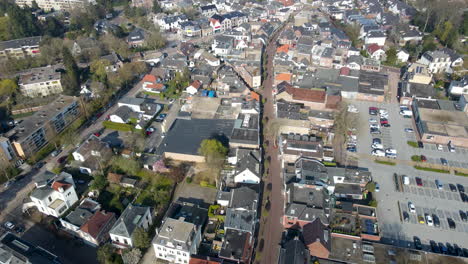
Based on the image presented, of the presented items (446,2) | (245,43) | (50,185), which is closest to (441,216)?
(50,185)

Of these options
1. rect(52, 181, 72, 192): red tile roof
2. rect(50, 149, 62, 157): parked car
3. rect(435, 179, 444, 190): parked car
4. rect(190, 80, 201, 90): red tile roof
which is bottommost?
rect(435, 179, 444, 190): parked car

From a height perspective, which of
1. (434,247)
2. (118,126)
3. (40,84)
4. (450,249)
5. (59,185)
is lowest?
(450,249)

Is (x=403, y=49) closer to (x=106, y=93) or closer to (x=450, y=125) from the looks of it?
(x=450, y=125)

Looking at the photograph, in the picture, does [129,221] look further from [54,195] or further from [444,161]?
[444,161]

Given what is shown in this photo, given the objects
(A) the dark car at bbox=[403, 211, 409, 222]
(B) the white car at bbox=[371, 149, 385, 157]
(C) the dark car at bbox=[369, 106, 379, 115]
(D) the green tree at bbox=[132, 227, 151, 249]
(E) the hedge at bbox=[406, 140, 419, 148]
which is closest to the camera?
(D) the green tree at bbox=[132, 227, 151, 249]

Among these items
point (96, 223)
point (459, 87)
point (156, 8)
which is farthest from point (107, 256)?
point (156, 8)

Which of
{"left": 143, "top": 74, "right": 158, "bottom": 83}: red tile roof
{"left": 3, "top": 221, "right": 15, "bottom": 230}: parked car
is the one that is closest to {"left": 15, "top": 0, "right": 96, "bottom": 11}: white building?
{"left": 143, "top": 74, "right": 158, "bottom": 83}: red tile roof

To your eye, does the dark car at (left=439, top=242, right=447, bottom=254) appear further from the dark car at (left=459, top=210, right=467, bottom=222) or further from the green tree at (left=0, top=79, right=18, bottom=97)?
the green tree at (left=0, top=79, right=18, bottom=97)
